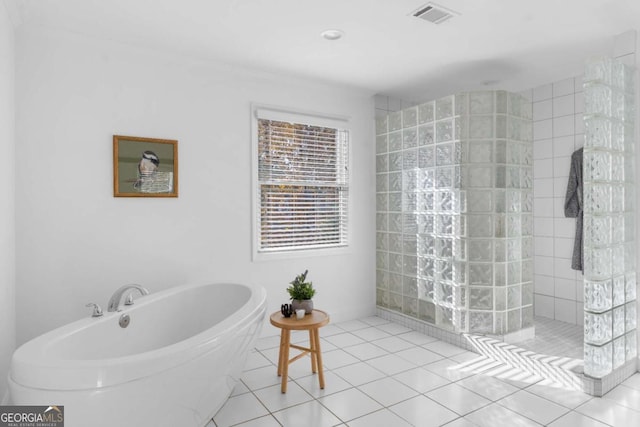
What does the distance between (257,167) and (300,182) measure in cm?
47

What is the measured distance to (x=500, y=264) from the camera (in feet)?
10.2

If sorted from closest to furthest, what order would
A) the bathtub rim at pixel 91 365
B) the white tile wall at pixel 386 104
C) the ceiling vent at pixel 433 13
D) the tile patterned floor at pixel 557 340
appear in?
1. the bathtub rim at pixel 91 365
2. the ceiling vent at pixel 433 13
3. the tile patterned floor at pixel 557 340
4. the white tile wall at pixel 386 104

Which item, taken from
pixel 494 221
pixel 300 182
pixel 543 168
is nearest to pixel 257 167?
pixel 300 182

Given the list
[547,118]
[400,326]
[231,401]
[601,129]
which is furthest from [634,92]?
[231,401]

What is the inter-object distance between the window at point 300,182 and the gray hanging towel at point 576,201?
2120 mm

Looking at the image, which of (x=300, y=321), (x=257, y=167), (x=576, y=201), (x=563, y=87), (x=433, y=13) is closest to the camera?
(x=433, y=13)

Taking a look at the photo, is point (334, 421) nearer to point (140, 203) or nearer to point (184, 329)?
point (184, 329)

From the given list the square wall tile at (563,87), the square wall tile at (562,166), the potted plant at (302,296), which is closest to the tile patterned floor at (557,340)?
the square wall tile at (562,166)

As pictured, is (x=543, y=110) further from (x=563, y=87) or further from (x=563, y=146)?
(x=563, y=146)

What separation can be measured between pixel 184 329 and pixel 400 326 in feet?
6.87

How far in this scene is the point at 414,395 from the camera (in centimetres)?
244

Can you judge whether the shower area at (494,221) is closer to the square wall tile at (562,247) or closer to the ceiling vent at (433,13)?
the square wall tile at (562,247)

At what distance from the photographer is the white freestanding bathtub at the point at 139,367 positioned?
142 cm

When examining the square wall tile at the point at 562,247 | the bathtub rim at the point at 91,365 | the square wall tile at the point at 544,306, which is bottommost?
the square wall tile at the point at 544,306
